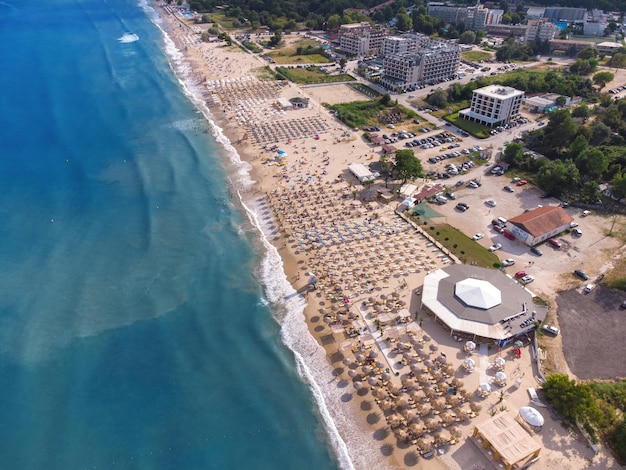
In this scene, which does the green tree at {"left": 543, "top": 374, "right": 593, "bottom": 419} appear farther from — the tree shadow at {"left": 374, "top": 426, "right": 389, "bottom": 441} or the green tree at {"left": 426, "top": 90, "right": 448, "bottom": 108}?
the green tree at {"left": 426, "top": 90, "right": 448, "bottom": 108}

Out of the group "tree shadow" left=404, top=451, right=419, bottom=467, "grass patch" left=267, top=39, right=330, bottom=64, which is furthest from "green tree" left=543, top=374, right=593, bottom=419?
"grass patch" left=267, top=39, right=330, bottom=64

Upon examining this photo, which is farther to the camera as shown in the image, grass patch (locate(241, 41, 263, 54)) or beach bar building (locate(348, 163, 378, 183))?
grass patch (locate(241, 41, 263, 54))

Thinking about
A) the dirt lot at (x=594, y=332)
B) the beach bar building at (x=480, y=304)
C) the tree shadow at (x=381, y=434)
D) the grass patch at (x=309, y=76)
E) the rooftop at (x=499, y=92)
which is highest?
the rooftop at (x=499, y=92)

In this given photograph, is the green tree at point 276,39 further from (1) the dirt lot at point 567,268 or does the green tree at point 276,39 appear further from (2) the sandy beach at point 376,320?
(1) the dirt lot at point 567,268

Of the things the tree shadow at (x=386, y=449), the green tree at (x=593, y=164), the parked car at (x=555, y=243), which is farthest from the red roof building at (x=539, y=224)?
the tree shadow at (x=386, y=449)

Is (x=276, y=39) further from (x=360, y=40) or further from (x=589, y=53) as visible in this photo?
(x=589, y=53)

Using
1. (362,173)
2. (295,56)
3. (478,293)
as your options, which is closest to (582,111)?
(362,173)

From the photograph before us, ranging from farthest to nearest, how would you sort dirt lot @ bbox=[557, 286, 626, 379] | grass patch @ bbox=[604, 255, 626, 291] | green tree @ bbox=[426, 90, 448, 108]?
green tree @ bbox=[426, 90, 448, 108] → grass patch @ bbox=[604, 255, 626, 291] → dirt lot @ bbox=[557, 286, 626, 379]
